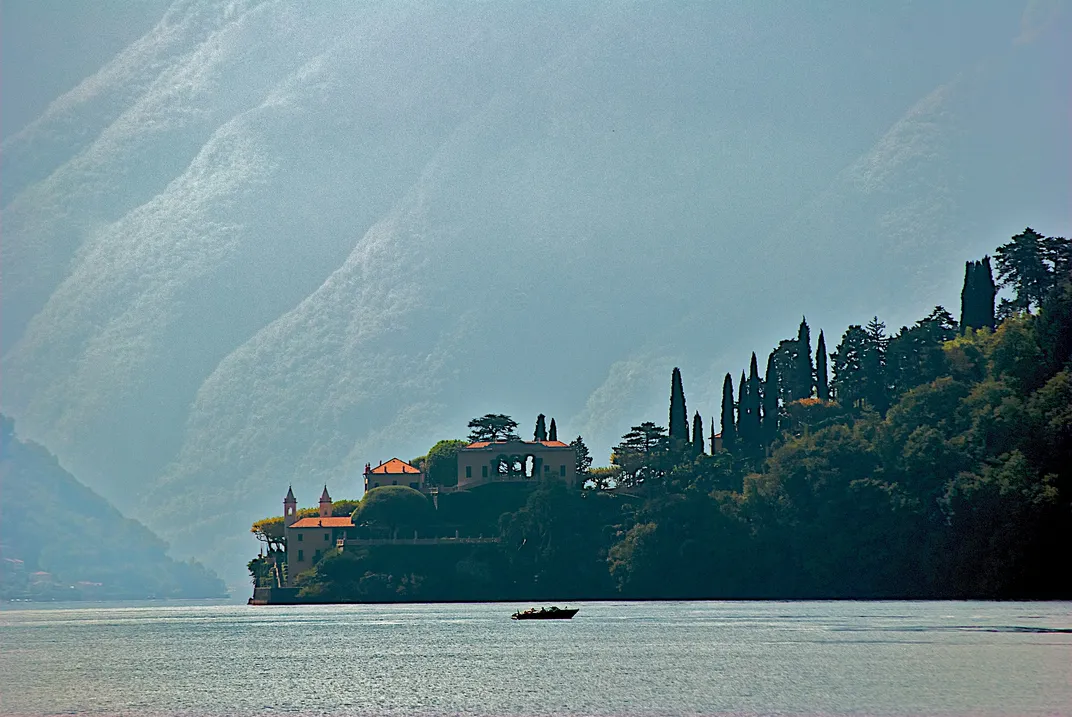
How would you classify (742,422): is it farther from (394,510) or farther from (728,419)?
(394,510)

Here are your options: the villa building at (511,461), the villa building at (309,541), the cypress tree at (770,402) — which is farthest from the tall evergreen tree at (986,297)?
the villa building at (309,541)

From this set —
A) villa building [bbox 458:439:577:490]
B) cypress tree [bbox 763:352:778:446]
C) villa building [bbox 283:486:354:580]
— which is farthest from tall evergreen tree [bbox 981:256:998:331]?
villa building [bbox 283:486:354:580]

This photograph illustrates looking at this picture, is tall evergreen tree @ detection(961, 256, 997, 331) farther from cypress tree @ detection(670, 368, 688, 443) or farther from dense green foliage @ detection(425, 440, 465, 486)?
dense green foliage @ detection(425, 440, 465, 486)

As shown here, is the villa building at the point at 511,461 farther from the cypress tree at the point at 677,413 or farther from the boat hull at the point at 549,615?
the boat hull at the point at 549,615

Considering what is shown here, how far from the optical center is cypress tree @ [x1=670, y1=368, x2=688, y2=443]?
603 feet

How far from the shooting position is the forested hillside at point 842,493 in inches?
5335

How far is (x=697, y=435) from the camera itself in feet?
594

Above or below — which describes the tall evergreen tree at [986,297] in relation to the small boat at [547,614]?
above

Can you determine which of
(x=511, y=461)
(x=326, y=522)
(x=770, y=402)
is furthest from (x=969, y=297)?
(x=326, y=522)

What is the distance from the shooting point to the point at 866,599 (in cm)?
15525

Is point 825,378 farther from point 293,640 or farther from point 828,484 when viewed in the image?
point 293,640

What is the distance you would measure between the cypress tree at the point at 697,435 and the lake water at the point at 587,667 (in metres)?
48.7

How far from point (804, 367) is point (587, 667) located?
103464 millimetres

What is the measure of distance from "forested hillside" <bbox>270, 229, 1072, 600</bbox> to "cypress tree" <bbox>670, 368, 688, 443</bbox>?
247 millimetres
